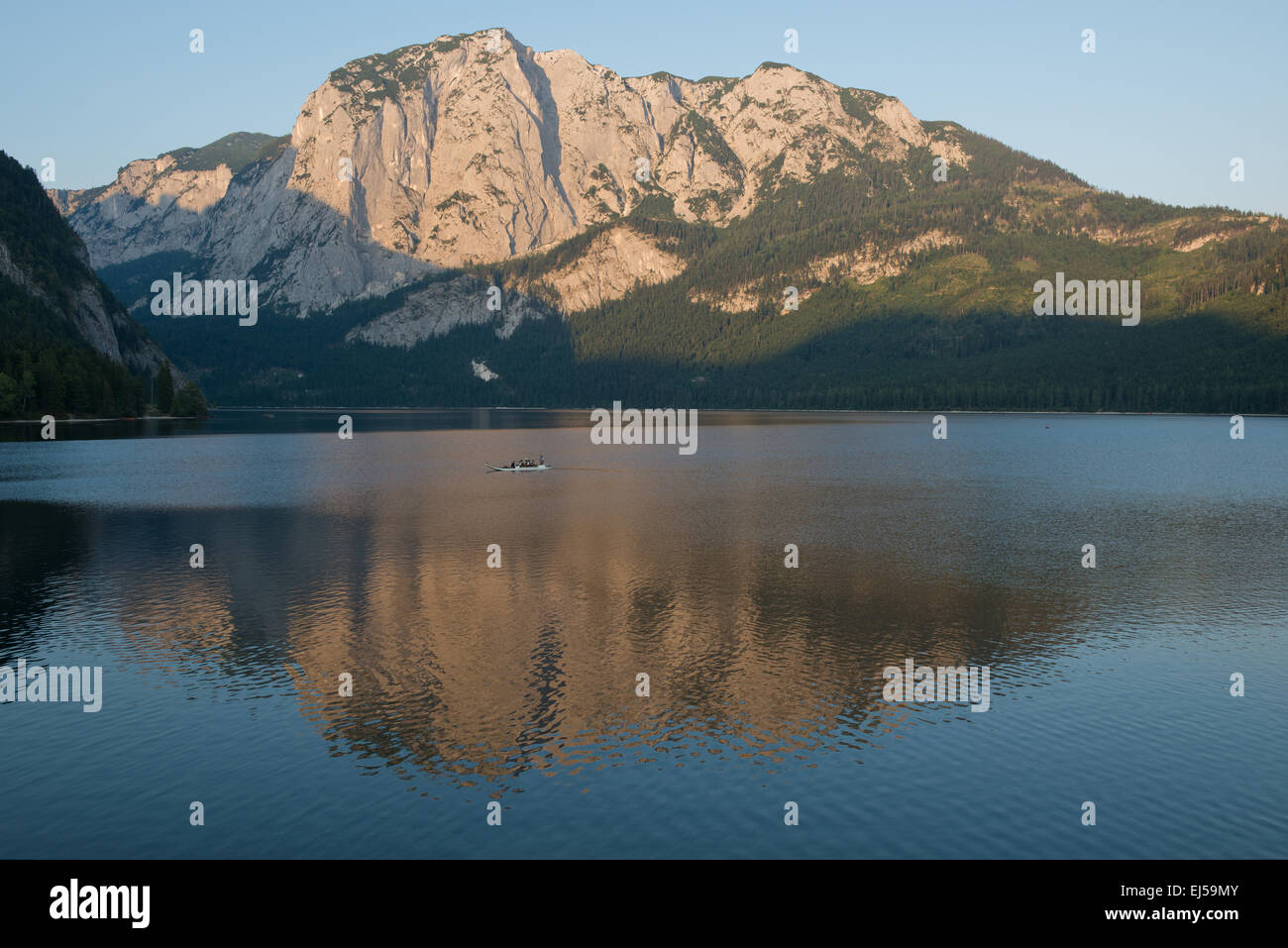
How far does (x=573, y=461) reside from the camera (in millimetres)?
173375

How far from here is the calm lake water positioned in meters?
30.5

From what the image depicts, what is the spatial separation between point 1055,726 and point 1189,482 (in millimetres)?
110173

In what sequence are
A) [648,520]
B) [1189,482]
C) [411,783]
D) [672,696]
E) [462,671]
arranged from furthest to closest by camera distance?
[1189,482] < [648,520] < [462,671] < [672,696] < [411,783]

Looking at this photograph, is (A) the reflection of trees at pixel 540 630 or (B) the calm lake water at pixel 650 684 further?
(A) the reflection of trees at pixel 540 630

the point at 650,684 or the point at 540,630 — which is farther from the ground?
the point at 540,630

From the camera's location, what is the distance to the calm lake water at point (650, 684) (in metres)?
30.5

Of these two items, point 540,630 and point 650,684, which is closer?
point 650,684

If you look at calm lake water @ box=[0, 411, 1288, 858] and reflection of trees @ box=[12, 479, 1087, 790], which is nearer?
calm lake water @ box=[0, 411, 1288, 858]

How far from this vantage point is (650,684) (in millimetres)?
45250

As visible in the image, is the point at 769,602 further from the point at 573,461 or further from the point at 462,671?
the point at 573,461
